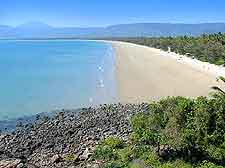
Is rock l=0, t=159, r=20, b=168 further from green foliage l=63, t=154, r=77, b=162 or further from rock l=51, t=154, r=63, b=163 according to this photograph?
green foliage l=63, t=154, r=77, b=162

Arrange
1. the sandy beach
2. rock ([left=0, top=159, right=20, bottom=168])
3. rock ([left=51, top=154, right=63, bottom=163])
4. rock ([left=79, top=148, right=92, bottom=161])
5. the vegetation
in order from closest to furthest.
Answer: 1. the vegetation
2. rock ([left=0, top=159, right=20, bottom=168])
3. rock ([left=51, top=154, right=63, bottom=163])
4. rock ([left=79, top=148, right=92, bottom=161])
5. the sandy beach

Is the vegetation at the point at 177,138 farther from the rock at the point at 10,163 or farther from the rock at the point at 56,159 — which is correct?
the rock at the point at 10,163

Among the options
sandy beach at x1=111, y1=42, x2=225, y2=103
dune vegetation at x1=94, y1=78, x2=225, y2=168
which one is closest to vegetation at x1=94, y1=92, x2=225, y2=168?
dune vegetation at x1=94, y1=78, x2=225, y2=168

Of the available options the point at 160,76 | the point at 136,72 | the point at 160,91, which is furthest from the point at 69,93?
the point at 136,72

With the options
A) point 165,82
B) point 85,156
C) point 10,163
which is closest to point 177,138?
point 85,156

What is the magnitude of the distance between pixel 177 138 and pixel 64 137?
30.4ft

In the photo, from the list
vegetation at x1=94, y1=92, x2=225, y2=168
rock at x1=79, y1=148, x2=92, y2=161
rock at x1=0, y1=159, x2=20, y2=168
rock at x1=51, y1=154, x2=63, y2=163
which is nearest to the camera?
vegetation at x1=94, y1=92, x2=225, y2=168

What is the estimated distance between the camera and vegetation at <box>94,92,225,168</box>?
2020 centimetres

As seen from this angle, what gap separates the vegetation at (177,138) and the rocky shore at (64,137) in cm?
157

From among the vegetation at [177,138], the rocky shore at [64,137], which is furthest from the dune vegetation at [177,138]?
the rocky shore at [64,137]

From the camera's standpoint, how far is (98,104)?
41812 millimetres

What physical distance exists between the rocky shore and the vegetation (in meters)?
1.57

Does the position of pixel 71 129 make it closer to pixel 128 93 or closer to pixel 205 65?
pixel 128 93

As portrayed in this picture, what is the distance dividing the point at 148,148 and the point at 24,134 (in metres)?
10.4
